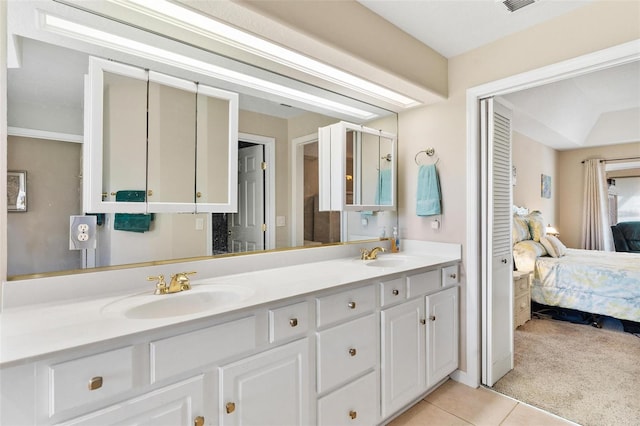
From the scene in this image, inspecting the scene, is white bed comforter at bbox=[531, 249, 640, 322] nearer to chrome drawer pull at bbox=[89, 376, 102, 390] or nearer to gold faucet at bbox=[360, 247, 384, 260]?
gold faucet at bbox=[360, 247, 384, 260]

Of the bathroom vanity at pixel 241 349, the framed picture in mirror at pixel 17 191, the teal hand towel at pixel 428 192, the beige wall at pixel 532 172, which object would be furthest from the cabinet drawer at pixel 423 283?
the beige wall at pixel 532 172

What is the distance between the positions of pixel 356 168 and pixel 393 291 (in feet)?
3.28

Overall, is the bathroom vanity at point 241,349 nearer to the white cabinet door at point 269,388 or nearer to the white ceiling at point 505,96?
the white cabinet door at point 269,388

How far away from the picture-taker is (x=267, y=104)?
1977mm

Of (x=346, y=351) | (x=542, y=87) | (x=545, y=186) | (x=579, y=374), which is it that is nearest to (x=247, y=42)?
(x=346, y=351)

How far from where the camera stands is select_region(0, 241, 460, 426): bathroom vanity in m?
0.89

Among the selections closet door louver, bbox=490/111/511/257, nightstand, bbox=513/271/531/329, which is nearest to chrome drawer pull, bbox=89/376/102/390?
closet door louver, bbox=490/111/511/257

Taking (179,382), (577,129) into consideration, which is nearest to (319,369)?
(179,382)

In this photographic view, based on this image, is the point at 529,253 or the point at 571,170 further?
the point at 571,170

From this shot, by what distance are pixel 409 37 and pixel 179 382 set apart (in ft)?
7.49

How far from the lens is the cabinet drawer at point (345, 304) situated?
1.49 meters

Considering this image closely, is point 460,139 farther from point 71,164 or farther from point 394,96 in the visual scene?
point 71,164

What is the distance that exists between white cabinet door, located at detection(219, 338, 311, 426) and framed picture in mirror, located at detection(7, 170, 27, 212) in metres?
1.02

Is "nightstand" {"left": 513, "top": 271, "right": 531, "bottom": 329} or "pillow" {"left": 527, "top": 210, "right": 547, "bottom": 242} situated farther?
"pillow" {"left": 527, "top": 210, "right": 547, "bottom": 242}
